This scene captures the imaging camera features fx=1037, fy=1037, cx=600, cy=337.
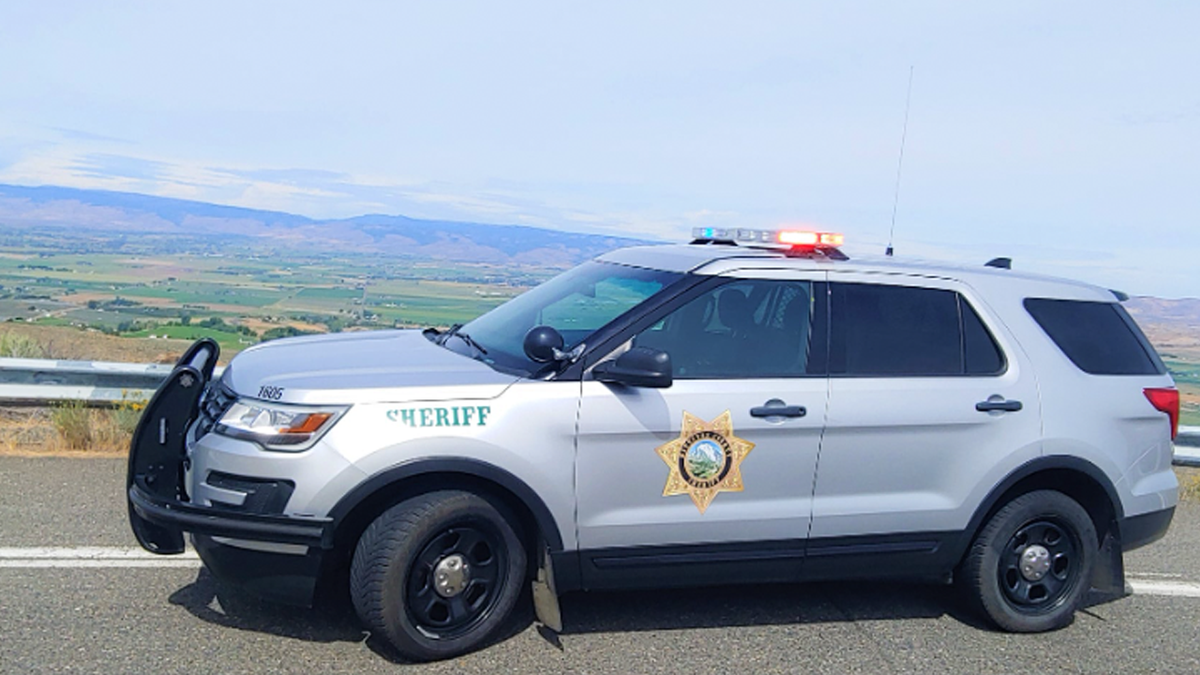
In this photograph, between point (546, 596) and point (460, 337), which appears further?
point (460, 337)

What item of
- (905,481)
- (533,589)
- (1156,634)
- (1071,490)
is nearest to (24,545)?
(533,589)

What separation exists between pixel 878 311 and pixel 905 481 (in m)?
0.81

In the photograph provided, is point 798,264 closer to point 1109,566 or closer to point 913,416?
point 913,416

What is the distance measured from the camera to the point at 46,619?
4371 mm

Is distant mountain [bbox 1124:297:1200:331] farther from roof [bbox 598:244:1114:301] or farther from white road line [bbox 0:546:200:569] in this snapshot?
white road line [bbox 0:546:200:569]

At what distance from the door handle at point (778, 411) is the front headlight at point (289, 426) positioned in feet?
5.71

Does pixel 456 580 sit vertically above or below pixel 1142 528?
below

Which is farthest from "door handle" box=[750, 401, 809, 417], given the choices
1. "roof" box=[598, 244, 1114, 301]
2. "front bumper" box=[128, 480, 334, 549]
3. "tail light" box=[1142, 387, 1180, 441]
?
"tail light" box=[1142, 387, 1180, 441]

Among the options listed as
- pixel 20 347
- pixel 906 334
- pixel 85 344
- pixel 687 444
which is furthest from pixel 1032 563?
pixel 85 344

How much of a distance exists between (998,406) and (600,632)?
2.15 metres

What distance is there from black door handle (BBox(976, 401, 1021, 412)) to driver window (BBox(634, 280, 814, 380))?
0.89 metres

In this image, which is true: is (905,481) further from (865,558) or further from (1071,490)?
(1071,490)

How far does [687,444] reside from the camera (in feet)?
14.5

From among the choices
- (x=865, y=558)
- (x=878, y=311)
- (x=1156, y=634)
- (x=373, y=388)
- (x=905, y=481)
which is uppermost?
(x=878, y=311)
